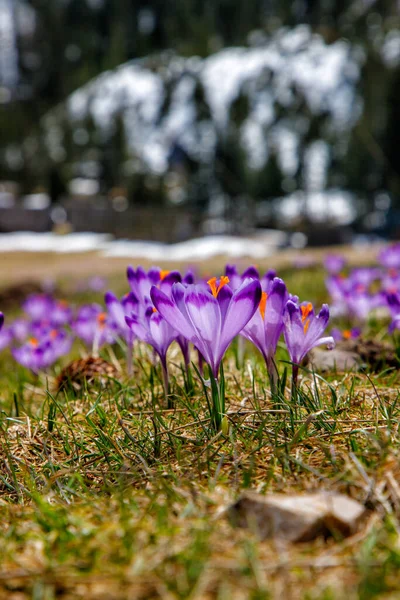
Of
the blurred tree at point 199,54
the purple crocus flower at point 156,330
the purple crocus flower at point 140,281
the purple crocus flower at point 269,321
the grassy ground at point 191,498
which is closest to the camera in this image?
Result: the grassy ground at point 191,498

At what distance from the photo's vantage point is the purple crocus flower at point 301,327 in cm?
150

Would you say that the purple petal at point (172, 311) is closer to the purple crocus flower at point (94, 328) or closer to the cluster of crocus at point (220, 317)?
the cluster of crocus at point (220, 317)

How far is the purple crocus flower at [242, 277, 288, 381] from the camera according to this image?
4.89 ft

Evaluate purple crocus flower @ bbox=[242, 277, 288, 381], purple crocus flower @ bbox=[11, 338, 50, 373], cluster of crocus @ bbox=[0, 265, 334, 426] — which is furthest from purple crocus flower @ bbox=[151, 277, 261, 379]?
purple crocus flower @ bbox=[11, 338, 50, 373]

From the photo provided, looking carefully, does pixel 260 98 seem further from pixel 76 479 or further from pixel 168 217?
pixel 76 479

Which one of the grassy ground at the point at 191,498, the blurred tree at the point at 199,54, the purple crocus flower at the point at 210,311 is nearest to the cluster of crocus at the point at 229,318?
the purple crocus flower at the point at 210,311

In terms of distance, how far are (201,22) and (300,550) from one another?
54.6 metres

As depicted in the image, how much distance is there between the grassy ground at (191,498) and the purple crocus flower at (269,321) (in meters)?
0.16

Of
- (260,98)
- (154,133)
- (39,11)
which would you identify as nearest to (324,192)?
(260,98)

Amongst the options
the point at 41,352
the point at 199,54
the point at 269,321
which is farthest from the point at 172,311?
the point at 199,54

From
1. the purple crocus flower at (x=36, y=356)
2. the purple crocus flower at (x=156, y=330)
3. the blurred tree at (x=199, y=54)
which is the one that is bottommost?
the purple crocus flower at (x=36, y=356)

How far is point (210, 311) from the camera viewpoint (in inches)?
54.8

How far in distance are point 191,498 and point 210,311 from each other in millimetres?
419

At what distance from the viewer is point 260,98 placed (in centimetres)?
5247
